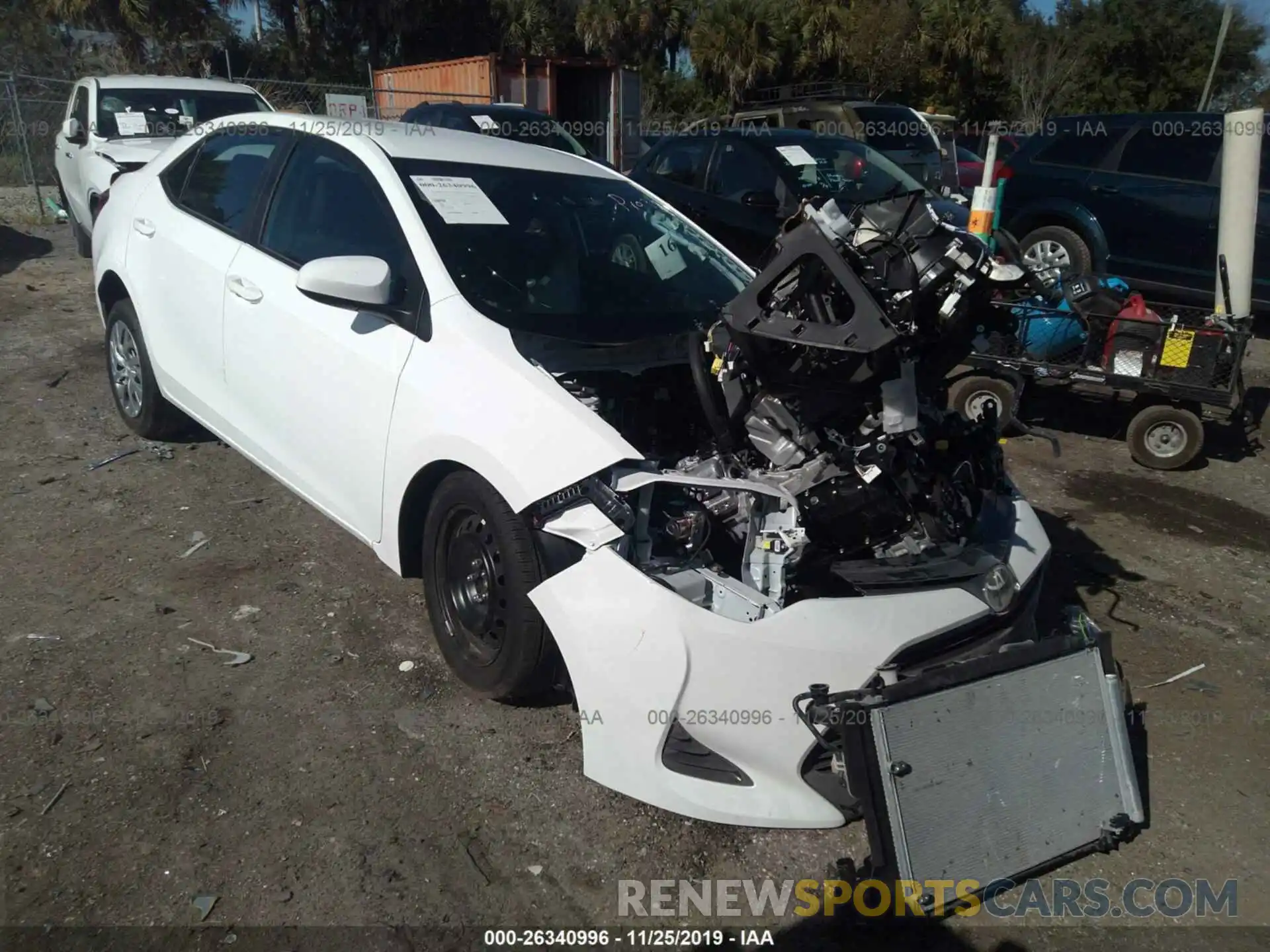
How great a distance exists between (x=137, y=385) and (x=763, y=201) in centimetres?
503

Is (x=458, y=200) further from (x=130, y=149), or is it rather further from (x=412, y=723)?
(x=130, y=149)

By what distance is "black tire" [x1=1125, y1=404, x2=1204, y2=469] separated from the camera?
6102 mm

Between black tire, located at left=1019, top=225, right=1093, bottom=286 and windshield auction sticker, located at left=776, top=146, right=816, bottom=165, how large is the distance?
2313mm

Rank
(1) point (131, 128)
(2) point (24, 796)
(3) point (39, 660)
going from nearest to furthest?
(2) point (24, 796) → (3) point (39, 660) → (1) point (131, 128)

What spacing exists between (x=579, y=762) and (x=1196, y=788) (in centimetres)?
205

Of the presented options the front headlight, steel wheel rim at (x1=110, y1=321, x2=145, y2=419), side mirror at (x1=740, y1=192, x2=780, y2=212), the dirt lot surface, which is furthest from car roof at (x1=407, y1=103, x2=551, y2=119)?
the front headlight

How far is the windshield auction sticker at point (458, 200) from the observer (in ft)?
11.5

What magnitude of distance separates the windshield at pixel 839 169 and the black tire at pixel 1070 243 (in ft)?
4.91

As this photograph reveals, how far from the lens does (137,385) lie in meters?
5.08

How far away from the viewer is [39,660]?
11.1 feet

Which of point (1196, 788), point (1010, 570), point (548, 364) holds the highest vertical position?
point (548, 364)

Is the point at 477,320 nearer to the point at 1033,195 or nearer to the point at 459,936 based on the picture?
the point at 459,936

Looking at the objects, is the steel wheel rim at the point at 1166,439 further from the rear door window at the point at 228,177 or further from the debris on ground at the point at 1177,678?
the rear door window at the point at 228,177

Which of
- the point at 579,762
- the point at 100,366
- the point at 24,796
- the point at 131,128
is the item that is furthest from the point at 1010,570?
the point at 131,128
